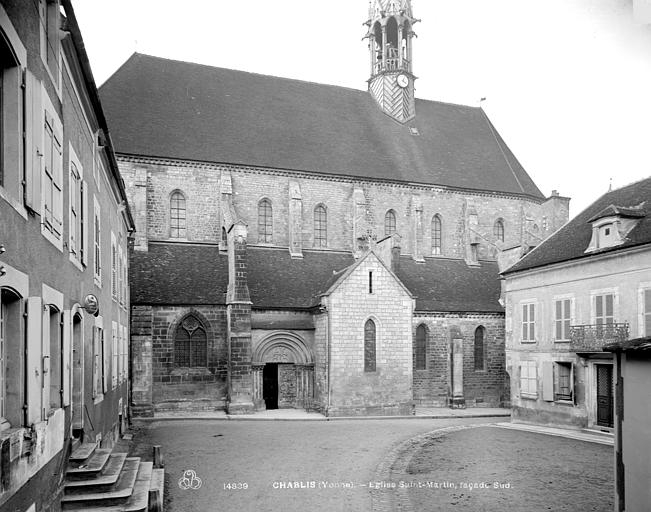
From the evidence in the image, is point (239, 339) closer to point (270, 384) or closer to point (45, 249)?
point (270, 384)

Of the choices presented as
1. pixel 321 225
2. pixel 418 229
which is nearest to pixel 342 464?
pixel 321 225

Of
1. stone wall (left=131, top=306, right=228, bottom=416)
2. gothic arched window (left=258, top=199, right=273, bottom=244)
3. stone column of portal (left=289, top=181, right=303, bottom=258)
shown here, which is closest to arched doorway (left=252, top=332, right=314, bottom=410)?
stone wall (left=131, top=306, right=228, bottom=416)

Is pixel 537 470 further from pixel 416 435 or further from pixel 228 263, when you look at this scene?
pixel 228 263

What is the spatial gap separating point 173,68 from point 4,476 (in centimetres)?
3236

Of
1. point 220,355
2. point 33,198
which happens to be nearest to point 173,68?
point 220,355

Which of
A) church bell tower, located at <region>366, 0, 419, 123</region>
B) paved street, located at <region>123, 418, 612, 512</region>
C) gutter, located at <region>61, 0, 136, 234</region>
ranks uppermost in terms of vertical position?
church bell tower, located at <region>366, 0, 419, 123</region>

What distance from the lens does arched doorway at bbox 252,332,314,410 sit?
2953 centimetres

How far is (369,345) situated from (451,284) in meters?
7.97

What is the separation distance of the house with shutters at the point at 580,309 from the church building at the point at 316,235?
5774mm

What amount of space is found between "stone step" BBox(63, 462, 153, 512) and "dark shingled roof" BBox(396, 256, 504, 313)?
21.0 meters

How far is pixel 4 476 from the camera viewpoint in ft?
19.5

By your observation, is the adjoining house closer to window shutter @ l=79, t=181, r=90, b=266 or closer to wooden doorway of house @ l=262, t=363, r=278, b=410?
window shutter @ l=79, t=181, r=90, b=266

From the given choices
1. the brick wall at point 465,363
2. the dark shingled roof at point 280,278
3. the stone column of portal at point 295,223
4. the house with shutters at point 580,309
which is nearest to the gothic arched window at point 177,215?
the dark shingled roof at point 280,278

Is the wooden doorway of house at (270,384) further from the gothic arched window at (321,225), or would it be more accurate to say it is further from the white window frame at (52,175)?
the white window frame at (52,175)
